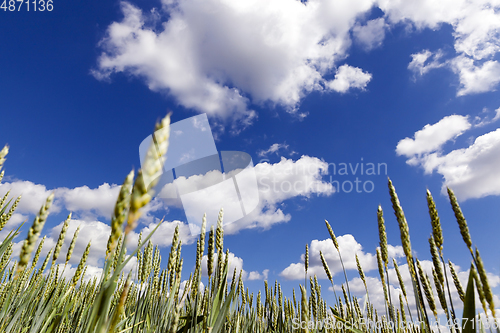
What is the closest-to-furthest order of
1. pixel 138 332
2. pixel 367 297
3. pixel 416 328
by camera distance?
pixel 138 332
pixel 367 297
pixel 416 328

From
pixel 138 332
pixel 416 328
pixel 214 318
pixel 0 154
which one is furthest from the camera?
pixel 416 328

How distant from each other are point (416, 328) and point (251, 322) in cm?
223

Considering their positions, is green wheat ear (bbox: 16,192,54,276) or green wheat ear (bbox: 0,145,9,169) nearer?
green wheat ear (bbox: 16,192,54,276)

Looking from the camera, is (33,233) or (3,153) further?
(3,153)

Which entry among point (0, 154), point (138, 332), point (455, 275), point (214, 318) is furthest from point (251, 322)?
point (0, 154)

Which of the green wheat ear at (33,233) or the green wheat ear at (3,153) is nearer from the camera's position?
the green wheat ear at (33,233)

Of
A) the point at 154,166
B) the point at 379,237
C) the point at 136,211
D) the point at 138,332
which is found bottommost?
the point at 138,332

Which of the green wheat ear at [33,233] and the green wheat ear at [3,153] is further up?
the green wheat ear at [3,153]

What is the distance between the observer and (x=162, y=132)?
66 centimetres

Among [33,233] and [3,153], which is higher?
[3,153]

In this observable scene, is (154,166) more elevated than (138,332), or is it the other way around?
(154,166)

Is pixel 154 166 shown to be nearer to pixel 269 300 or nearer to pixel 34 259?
pixel 34 259

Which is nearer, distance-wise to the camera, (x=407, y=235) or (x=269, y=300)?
(x=407, y=235)

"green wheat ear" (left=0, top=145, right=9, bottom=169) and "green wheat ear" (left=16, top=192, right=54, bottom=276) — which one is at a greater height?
"green wheat ear" (left=0, top=145, right=9, bottom=169)
